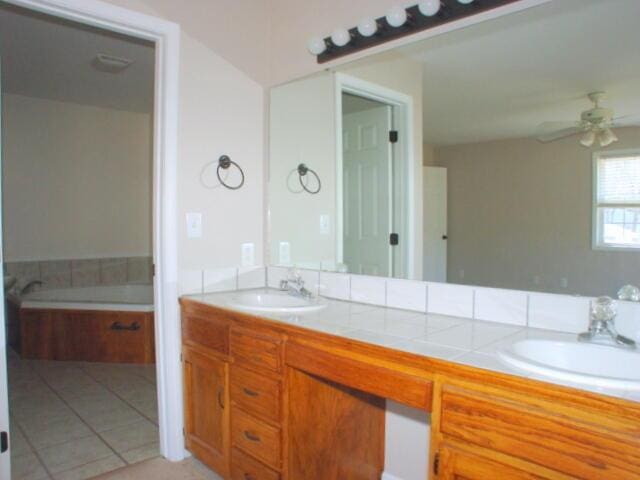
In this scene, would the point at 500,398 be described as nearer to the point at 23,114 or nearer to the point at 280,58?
the point at 280,58

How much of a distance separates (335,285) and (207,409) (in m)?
0.78

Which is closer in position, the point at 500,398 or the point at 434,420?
the point at 500,398

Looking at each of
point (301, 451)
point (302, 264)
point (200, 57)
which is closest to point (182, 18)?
point (200, 57)

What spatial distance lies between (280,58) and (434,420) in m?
1.94

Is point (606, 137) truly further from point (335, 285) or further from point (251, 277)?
point (251, 277)

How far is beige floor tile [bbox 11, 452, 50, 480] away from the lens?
6.70 ft

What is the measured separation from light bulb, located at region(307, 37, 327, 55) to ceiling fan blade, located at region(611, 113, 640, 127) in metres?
1.24

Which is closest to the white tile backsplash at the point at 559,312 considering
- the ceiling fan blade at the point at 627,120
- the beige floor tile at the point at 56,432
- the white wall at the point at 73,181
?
the ceiling fan blade at the point at 627,120

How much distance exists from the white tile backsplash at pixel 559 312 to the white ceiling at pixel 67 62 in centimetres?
265

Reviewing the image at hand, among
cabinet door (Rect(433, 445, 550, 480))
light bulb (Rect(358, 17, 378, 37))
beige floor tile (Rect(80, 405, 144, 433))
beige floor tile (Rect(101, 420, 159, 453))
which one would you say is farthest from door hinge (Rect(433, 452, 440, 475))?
beige floor tile (Rect(80, 405, 144, 433))

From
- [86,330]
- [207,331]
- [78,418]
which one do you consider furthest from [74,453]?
[86,330]

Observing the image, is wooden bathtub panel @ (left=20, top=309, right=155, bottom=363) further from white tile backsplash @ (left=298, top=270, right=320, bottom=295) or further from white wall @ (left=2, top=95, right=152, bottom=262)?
white tile backsplash @ (left=298, top=270, right=320, bottom=295)

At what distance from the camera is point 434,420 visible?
1.20m

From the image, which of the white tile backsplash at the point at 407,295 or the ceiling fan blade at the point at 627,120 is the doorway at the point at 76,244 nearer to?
the white tile backsplash at the point at 407,295
